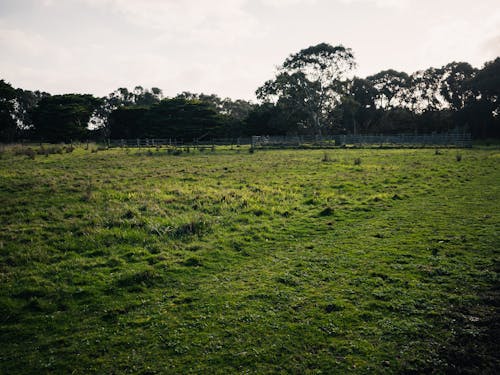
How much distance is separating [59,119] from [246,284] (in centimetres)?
7882

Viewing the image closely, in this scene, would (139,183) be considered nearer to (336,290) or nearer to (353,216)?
(353,216)

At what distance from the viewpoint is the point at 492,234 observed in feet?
31.1

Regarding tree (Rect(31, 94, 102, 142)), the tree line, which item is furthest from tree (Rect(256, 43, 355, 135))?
tree (Rect(31, 94, 102, 142))

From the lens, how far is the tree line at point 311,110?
7112 cm

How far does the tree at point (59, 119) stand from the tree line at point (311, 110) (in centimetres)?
20

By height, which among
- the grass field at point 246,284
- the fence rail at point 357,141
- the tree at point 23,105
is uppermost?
the tree at point 23,105

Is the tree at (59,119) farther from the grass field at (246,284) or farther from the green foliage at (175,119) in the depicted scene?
the grass field at (246,284)

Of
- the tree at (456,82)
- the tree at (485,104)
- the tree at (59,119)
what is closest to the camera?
the tree at (485,104)

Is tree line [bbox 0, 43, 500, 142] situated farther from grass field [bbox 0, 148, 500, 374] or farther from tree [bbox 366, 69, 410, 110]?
grass field [bbox 0, 148, 500, 374]

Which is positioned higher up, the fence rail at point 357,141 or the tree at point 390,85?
the tree at point 390,85

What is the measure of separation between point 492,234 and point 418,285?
15.1ft

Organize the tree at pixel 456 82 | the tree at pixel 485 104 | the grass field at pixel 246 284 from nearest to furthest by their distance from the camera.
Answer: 1. the grass field at pixel 246 284
2. the tree at pixel 485 104
3. the tree at pixel 456 82

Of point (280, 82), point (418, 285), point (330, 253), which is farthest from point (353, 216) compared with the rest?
point (280, 82)

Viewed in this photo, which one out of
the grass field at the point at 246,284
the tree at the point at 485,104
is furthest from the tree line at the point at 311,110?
the grass field at the point at 246,284
